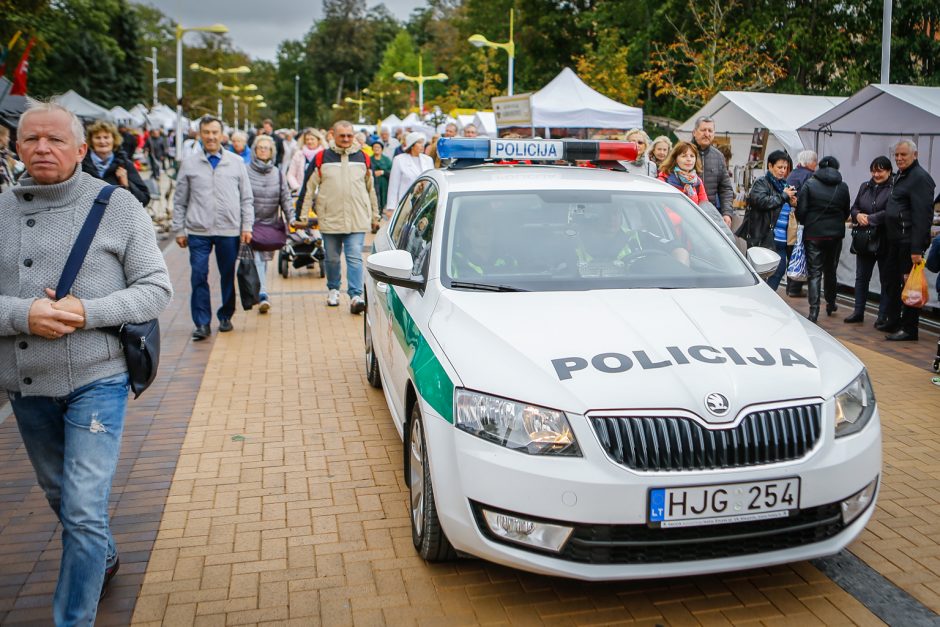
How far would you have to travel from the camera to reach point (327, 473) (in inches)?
206

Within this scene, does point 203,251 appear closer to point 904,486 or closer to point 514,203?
point 514,203

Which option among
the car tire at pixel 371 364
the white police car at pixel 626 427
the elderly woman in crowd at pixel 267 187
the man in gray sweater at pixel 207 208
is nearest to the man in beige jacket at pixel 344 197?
the elderly woman in crowd at pixel 267 187

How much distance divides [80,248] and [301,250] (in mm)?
9711

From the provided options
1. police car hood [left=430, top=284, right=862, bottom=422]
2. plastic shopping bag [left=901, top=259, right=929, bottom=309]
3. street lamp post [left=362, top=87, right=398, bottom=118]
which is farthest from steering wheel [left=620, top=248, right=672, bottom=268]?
street lamp post [left=362, top=87, right=398, bottom=118]

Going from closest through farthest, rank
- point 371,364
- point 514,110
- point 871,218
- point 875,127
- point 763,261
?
point 763,261 < point 371,364 < point 871,218 < point 875,127 < point 514,110

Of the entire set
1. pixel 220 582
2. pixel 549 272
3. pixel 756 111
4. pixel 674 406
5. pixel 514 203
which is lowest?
pixel 220 582

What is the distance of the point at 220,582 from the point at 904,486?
3.60 metres

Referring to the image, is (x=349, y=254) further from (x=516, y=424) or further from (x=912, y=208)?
(x=516, y=424)

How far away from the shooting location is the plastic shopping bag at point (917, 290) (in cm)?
813

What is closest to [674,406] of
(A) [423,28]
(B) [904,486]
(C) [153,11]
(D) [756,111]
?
(B) [904,486]

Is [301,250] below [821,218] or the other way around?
below

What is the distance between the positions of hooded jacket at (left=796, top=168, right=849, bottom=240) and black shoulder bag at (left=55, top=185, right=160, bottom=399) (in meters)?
8.02

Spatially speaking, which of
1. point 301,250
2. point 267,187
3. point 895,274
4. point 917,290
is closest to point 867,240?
point 895,274

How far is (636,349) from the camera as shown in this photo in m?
3.67
